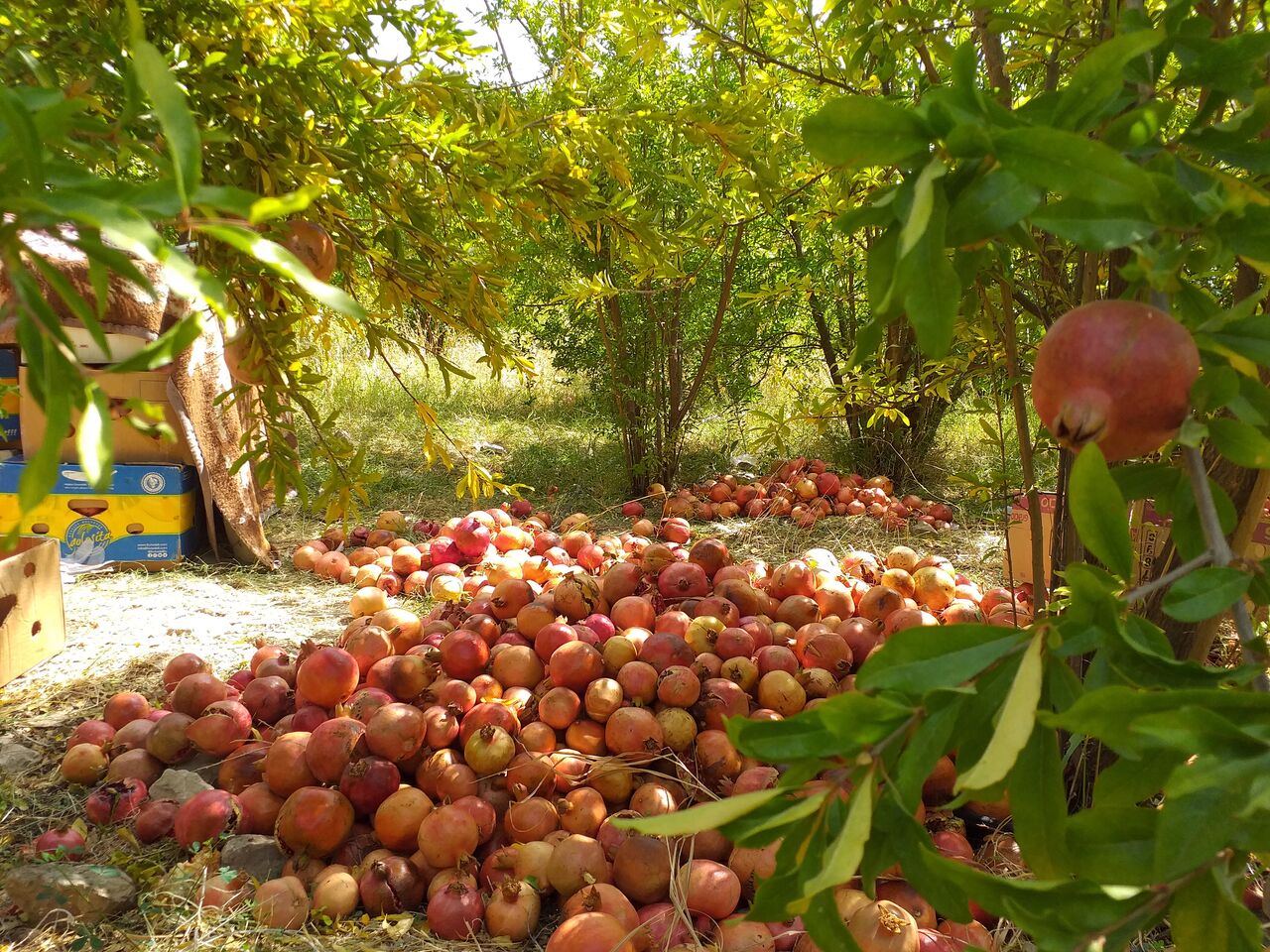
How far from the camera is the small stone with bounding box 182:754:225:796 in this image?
2092mm

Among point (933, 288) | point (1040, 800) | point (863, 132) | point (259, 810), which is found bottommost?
point (259, 810)

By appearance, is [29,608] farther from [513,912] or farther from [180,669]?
[513,912]

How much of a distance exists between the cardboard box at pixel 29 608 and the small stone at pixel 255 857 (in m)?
1.33

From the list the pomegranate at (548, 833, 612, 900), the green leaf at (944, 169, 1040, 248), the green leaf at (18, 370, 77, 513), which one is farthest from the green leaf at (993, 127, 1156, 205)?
the pomegranate at (548, 833, 612, 900)

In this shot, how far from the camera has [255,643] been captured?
287cm

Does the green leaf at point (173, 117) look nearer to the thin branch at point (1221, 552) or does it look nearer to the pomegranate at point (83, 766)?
the thin branch at point (1221, 552)

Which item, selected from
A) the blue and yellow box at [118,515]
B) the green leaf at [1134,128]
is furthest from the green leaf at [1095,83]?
the blue and yellow box at [118,515]

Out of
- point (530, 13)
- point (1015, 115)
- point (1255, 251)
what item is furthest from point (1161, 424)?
point (530, 13)

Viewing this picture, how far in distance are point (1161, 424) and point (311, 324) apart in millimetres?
2349

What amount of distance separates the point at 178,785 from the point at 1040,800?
2.06 meters

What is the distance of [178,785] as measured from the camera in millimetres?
1972

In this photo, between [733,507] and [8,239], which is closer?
[8,239]

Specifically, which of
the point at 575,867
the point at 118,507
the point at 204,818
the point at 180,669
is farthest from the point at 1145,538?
the point at 118,507

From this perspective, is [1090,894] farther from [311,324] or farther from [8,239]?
[311,324]
